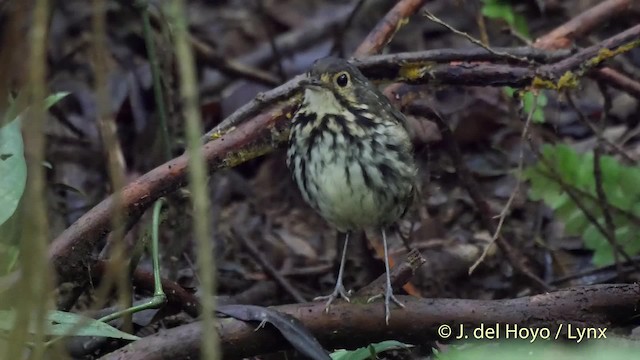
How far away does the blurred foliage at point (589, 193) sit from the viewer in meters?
4.23

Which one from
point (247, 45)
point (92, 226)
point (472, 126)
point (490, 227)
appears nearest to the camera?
point (92, 226)

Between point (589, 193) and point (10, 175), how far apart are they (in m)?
2.48

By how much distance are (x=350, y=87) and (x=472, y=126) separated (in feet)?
7.06

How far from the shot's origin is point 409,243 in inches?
178

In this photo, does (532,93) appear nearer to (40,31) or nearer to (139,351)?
(139,351)

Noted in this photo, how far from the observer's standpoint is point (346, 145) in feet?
11.9

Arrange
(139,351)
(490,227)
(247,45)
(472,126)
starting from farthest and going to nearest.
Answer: (247,45) → (472,126) → (490,227) → (139,351)

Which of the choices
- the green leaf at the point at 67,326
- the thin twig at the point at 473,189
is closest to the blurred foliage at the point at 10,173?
the green leaf at the point at 67,326

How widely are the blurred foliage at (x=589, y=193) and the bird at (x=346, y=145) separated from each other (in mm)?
830

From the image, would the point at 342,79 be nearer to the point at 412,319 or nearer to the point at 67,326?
the point at 412,319

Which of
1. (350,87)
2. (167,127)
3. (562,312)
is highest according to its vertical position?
(167,127)

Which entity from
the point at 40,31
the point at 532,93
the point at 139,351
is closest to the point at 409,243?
the point at 532,93

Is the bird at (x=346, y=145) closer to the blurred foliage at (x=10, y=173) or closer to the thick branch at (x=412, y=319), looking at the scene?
the thick branch at (x=412, y=319)

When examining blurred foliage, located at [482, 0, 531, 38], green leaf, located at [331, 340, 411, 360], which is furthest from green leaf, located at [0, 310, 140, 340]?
blurred foliage, located at [482, 0, 531, 38]
